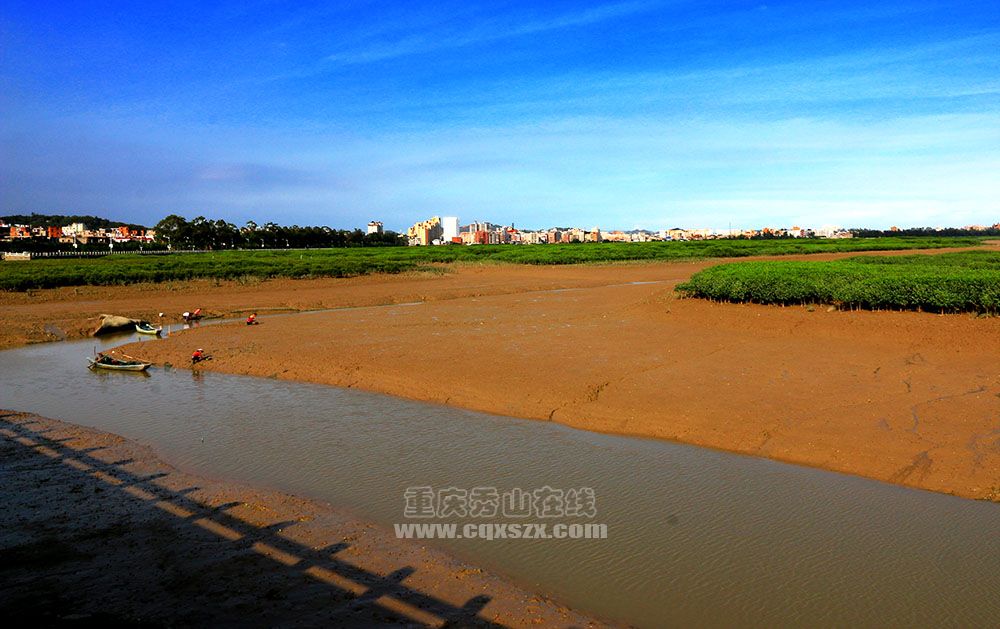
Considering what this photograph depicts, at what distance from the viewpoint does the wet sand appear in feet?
29.9

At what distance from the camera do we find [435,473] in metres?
8.88

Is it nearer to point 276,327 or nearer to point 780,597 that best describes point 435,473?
point 780,597

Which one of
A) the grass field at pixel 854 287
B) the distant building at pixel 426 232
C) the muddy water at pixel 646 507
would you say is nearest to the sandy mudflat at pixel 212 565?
the muddy water at pixel 646 507

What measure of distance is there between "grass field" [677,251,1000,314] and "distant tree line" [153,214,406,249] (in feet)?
299

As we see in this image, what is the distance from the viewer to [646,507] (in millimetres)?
7730

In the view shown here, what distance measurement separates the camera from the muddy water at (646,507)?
19.0 feet

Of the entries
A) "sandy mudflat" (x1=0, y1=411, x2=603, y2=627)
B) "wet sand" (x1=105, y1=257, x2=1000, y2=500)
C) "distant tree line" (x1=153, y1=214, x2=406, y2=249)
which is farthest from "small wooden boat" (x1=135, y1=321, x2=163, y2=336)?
"distant tree line" (x1=153, y1=214, x2=406, y2=249)

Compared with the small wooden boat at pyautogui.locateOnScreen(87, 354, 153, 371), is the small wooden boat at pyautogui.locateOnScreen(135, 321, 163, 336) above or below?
above

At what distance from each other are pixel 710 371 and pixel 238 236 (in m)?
103

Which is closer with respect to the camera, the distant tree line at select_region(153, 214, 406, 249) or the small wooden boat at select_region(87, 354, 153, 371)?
the small wooden boat at select_region(87, 354, 153, 371)

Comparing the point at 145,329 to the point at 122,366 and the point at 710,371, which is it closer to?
Result: the point at 122,366

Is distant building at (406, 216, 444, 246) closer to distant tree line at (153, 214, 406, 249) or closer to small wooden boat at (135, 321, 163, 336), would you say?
distant tree line at (153, 214, 406, 249)

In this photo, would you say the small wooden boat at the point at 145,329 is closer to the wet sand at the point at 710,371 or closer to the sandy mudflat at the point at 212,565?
the wet sand at the point at 710,371

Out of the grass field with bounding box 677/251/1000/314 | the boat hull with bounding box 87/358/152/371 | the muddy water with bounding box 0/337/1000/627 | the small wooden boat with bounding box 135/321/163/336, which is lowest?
the muddy water with bounding box 0/337/1000/627
